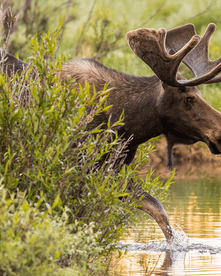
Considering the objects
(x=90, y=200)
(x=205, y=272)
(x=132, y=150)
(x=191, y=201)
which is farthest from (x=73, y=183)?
(x=191, y=201)

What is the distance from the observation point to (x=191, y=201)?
370 inches

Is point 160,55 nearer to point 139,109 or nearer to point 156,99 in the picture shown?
point 156,99

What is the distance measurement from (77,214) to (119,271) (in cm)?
110

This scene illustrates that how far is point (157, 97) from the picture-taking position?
5848mm

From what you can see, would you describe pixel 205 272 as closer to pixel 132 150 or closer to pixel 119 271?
pixel 119 271

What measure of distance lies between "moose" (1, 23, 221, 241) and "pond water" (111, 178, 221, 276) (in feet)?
0.94

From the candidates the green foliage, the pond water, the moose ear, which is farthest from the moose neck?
the green foliage

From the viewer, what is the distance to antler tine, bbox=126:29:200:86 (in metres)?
5.34

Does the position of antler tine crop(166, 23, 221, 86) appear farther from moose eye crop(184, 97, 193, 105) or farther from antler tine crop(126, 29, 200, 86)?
antler tine crop(126, 29, 200, 86)

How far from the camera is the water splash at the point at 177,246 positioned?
5.80 metres

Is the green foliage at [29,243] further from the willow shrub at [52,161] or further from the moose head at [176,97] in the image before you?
the moose head at [176,97]

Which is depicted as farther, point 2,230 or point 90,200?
point 90,200

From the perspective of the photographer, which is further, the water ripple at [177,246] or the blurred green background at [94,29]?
the blurred green background at [94,29]

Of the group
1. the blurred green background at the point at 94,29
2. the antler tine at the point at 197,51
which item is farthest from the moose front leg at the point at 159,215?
the blurred green background at the point at 94,29
